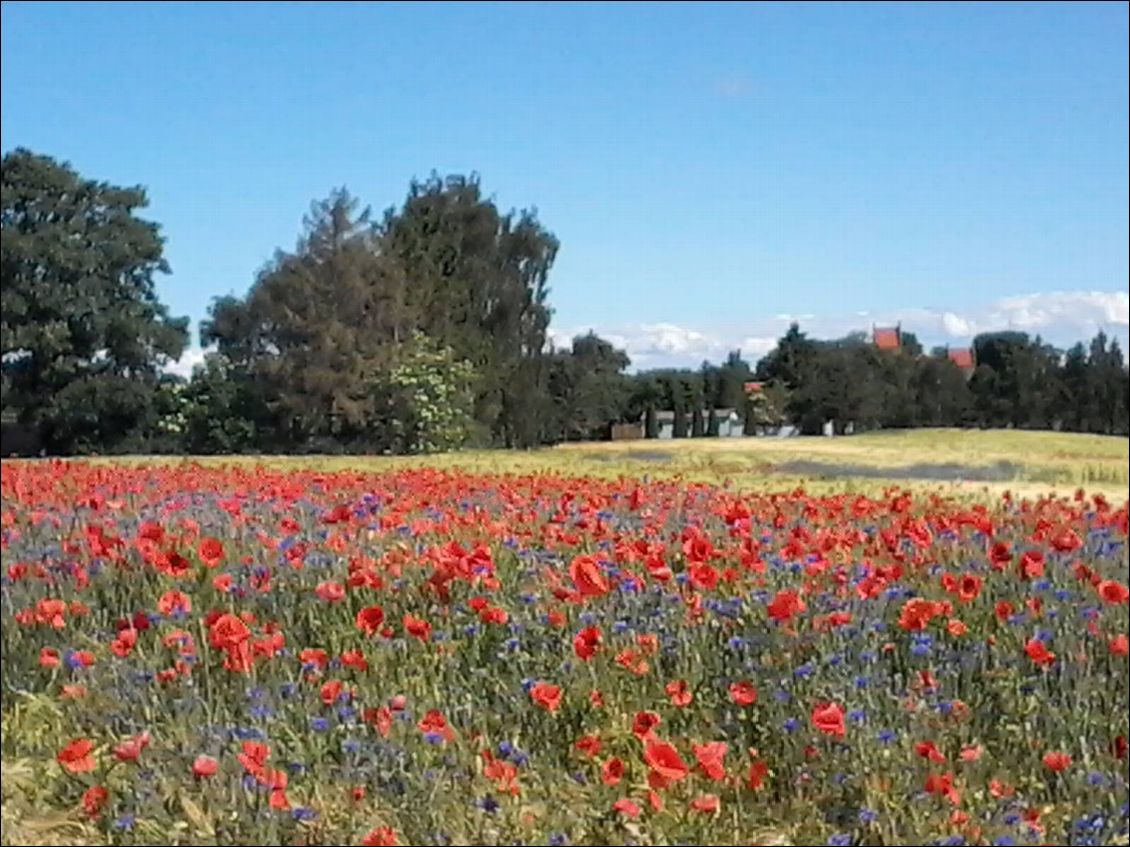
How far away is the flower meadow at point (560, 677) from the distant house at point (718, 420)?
14.1ft

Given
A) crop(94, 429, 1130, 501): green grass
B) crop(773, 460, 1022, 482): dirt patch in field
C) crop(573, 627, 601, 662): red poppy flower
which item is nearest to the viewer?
crop(573, 627, 601, 662): red poppy flower

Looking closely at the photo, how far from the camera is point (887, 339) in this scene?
4.66 m

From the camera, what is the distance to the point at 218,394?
7.52 m

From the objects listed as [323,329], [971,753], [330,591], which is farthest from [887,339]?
[323,329]

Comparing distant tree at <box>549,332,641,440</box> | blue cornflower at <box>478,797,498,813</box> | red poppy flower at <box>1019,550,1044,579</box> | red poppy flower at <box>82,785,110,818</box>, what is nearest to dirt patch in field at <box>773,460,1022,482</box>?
red poppy flower at <box>1019,550,1044,579</box>

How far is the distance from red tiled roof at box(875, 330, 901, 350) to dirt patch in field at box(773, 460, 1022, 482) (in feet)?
2.60

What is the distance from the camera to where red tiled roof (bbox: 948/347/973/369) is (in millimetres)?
4721

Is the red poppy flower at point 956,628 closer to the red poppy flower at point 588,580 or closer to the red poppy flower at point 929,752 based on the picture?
the red poppy flower at point 929,752

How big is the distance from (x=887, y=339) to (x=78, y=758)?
310 cm

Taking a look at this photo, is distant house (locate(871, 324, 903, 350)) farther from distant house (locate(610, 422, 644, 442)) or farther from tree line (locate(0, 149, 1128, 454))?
distant house (locate(610, 422, 644, 442))

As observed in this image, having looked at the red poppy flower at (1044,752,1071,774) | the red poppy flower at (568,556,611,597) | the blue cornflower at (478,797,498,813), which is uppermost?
the red poppy flower at (568,556,611,597)

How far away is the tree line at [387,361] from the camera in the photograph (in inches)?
173

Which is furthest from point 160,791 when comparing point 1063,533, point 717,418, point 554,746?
point 717,418

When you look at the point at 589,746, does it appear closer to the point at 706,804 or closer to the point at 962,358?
the point at 706,804
